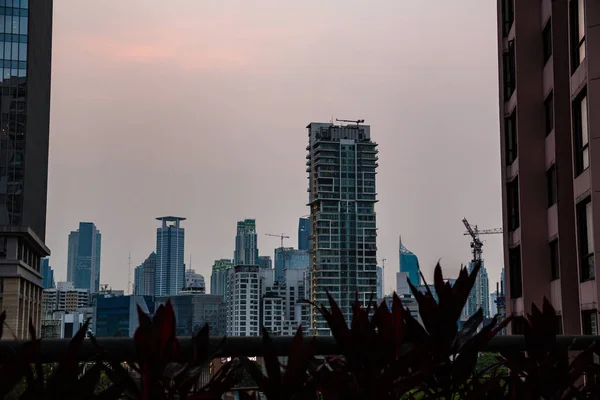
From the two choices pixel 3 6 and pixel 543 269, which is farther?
pixel 3 6

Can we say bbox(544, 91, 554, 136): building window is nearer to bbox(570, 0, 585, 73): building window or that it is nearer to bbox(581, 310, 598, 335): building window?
bbox(570, 0, 585, 73): building window

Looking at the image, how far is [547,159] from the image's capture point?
22.4 metres

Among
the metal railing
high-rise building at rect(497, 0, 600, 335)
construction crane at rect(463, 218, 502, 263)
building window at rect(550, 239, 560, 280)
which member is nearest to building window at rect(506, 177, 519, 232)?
high-rise building at rect(497, 0, 600, 335)

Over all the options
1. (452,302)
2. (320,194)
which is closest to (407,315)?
(452,302)

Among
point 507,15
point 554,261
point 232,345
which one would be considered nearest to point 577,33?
point 554,261

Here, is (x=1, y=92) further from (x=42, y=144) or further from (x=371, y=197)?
(x=371, y=197)

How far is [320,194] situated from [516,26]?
6590 inches

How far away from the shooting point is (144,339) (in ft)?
4.89

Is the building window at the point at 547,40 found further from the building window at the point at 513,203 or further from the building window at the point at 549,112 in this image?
the building window at the point at 513,203

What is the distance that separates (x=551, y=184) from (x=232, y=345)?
→ 21073 mm

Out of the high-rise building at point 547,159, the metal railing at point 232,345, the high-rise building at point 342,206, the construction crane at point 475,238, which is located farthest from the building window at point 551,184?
the high-rise building at point 342,206

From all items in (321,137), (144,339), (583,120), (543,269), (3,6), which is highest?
(321,137)

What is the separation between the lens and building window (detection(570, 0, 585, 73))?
16.7 m

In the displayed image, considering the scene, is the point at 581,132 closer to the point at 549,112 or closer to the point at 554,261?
the point at 549,112
